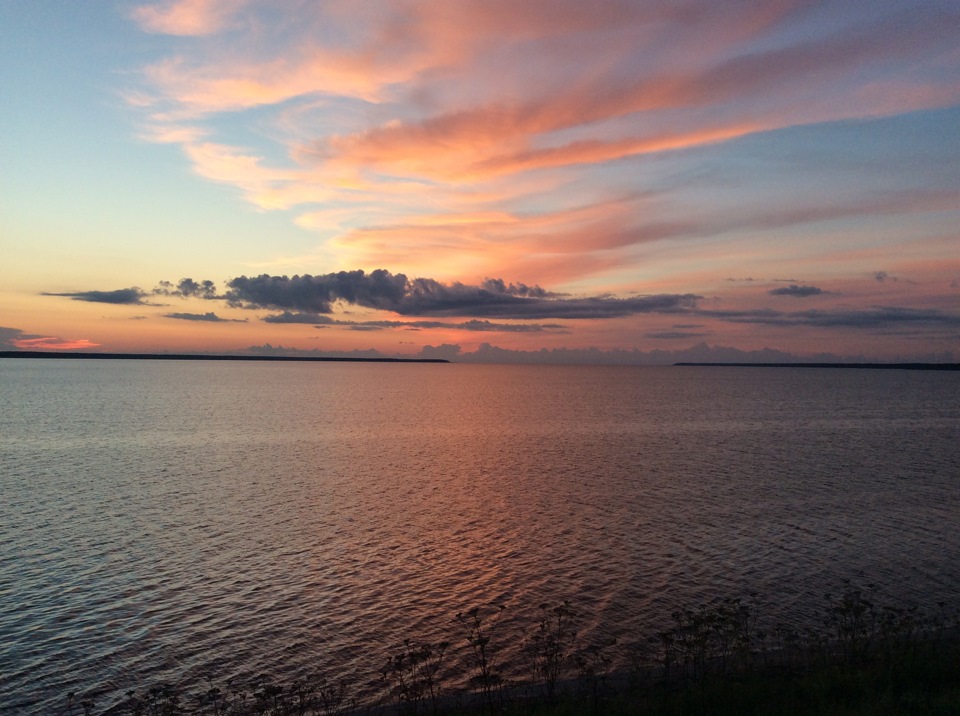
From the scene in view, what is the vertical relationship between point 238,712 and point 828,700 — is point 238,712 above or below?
below

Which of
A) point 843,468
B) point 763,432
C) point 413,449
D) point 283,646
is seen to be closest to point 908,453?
point 843,468

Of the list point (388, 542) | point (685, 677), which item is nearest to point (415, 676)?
point (685, 677)

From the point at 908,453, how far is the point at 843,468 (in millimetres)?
21333

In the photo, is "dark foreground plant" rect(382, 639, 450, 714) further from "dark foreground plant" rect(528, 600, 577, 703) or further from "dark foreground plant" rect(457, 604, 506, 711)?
"dark foreground plant" rect(528, 600, 577, 703)

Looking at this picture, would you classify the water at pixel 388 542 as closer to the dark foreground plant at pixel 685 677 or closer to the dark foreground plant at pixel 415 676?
the dark foreground plant at pixel 415 676

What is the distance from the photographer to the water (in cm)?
2977

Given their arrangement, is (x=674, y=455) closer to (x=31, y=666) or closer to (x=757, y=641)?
(x=757, y=641)

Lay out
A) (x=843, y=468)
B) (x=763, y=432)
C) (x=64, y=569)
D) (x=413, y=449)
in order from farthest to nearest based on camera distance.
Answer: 1. (x=763, y=432)
2. (x=413, y=449)
3. (x=843, y=468)
4. (x=64, y=569)

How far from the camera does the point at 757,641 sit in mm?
29000

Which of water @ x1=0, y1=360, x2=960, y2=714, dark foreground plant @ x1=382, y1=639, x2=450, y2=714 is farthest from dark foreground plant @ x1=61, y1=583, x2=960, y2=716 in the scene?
water @ x1=0, y1=360, x2=960, y2=714

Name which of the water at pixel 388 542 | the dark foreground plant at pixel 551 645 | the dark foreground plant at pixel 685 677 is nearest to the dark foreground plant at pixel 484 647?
the dark foreground plant at pixel 685 677

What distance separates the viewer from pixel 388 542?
45.1 metres

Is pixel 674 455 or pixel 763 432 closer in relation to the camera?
pixel 674 455

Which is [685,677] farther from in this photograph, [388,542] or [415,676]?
[388,542]
